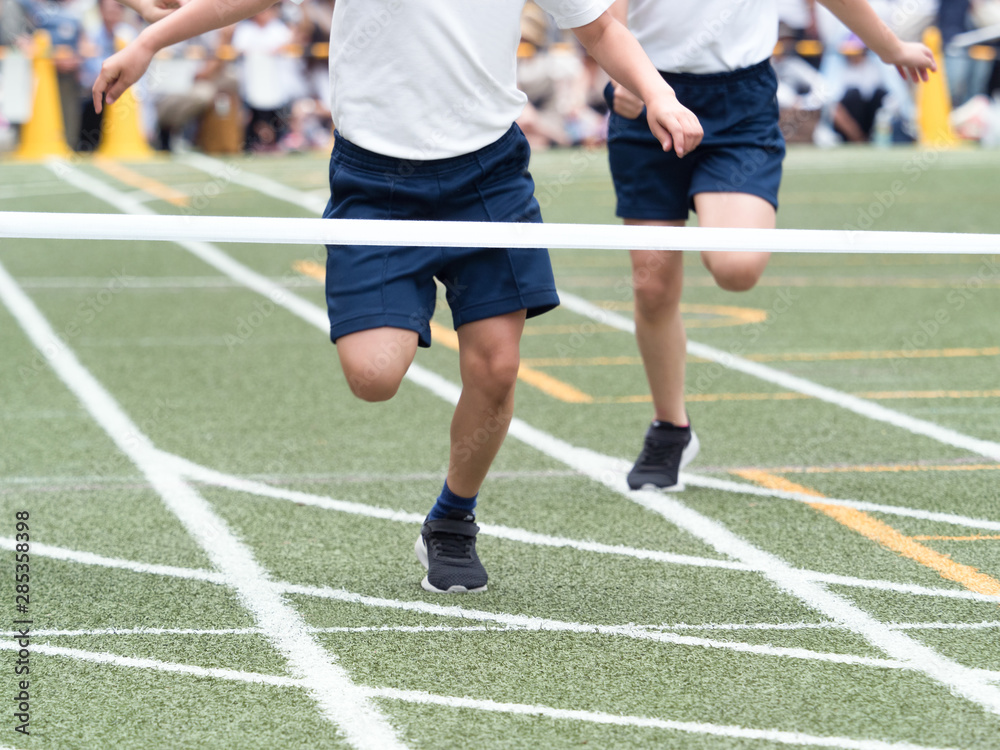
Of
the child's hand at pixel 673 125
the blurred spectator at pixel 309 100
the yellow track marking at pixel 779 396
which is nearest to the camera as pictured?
the child's hand at pixel 673 125

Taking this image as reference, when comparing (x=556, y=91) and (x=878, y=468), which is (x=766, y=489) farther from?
(x=556, y=91)

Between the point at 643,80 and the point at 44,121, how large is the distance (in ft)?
58.5

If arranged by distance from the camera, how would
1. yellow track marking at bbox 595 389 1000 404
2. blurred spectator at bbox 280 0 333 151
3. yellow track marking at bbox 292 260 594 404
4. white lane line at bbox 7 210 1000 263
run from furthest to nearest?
blurred spectator at bbox 280 0 333 151 → yellow track marking at bbox 292 260 594 404 → yellow track marking at bbox 595 389 1000 404 → white lane line at bbox 7 210 1000 263

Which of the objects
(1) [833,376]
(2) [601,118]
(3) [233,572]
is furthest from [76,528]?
(2) [601,118]

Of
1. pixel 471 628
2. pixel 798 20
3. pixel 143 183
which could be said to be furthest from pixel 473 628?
pixel 798 20

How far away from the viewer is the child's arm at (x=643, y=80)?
145 inches

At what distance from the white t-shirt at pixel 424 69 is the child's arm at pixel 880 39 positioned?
1528 mm

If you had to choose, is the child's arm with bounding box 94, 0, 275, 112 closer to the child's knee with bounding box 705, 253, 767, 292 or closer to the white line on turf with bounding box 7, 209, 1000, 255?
the white line on turf with bounding box 7, 209, 1000, 255

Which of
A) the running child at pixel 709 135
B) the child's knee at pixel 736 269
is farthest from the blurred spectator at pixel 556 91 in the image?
the child's knee at pixel 736 269

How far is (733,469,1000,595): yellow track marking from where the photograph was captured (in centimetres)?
417

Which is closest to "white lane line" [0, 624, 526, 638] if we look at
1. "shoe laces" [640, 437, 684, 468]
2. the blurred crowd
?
"shoe laces" [640, 437, 684, 468]

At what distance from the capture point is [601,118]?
22016 millimetres

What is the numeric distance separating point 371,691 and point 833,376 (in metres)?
4.45

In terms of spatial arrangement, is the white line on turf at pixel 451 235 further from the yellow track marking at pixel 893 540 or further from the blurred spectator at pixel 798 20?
the blurred spectator at pixel 798 20
